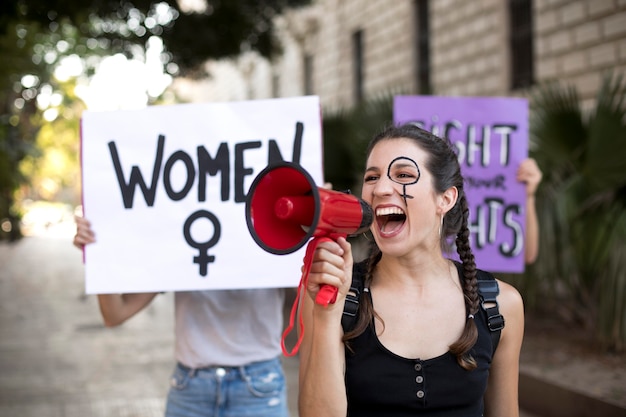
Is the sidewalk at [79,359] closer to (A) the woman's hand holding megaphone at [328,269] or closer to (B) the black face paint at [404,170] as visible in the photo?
(B) the black face paint at [404,170]

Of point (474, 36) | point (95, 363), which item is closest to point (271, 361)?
point (95, 363)

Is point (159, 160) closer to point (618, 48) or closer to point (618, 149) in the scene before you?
point (618, 149)

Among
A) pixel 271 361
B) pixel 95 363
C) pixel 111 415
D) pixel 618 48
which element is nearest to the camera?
pixel 271 361

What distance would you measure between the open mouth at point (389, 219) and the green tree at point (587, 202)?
5.07 meters

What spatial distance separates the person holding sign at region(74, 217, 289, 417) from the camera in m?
2.75

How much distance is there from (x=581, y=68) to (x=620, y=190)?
5990mm

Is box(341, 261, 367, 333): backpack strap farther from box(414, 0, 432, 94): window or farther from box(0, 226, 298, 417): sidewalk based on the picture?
box(414, 0, 432, 94): window

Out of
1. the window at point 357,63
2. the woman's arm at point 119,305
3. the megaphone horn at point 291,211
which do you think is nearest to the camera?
the megaphone horn at point 291,211

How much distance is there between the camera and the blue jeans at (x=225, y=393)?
274 centimetres

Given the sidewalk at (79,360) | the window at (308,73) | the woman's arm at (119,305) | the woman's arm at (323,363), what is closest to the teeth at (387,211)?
the woman's arm at (323,363)

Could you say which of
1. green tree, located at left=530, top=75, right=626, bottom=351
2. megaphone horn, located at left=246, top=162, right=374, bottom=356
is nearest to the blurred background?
green tree, located at left=530, top=75, right=626, bottom=351

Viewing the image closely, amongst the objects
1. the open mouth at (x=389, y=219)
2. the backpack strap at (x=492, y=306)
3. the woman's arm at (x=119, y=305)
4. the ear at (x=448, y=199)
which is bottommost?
the woman's arm at (x=119, y=305)

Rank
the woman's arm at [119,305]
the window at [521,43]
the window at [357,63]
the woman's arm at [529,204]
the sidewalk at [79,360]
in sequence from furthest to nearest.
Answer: the window at [357,63], the window at [521,43], the sidewalk at [79,360], the woman's arm at [529,204], the woman's arm at [119,305]

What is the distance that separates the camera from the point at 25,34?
A: 866 centimetres
